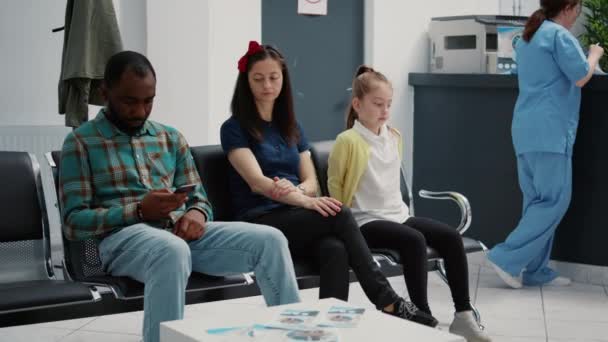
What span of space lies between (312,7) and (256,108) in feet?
6.94

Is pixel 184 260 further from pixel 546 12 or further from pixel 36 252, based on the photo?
pixel 546 12

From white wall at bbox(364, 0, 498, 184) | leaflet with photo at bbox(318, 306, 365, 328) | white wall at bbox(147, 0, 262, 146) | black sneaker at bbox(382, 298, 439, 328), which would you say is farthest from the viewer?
white wall at bbox(364, 0, 498, 184)

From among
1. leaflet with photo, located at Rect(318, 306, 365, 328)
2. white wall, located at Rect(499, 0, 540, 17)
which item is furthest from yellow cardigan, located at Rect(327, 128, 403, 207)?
white wall, located at Rect(499, 0, 540, 17)

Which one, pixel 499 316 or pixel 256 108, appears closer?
pixel 256 108

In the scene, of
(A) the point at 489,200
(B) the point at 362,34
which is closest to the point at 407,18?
(B) the point at 362,34

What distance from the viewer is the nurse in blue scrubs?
4.23 m

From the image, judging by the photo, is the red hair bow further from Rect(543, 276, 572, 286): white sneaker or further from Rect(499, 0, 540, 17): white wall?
Rect(499, 0, 540, 17): white wall

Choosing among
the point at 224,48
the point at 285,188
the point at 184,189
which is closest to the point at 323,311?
the point at 184,189

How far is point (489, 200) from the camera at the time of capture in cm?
492

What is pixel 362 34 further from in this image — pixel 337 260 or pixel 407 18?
pixel 337 260

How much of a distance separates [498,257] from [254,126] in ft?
5.80

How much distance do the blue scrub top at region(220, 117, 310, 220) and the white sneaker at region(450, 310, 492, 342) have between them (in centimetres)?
79

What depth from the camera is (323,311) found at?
2.37 m

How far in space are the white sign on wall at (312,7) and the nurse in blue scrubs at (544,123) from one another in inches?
51.2
